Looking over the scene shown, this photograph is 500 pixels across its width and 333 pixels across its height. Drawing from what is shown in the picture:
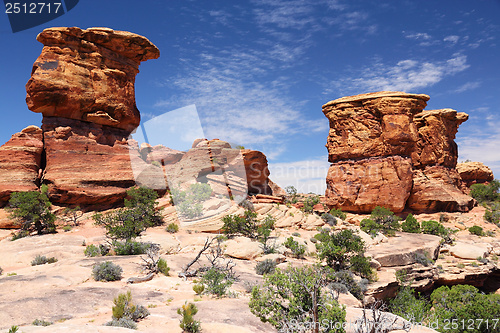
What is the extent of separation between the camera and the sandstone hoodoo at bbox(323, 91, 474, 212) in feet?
116

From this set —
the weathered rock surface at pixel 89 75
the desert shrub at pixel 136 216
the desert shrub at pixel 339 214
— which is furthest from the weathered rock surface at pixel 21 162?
the desert shrub at pixel 339 214

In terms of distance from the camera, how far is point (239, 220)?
79.4 ft

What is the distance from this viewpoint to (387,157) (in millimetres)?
36188

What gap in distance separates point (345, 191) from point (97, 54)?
114 ft

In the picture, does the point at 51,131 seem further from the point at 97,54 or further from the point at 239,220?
the point at 239,220

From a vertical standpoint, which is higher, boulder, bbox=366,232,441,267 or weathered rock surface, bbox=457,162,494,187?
weathered rock surface, bbox=457,162,494,187

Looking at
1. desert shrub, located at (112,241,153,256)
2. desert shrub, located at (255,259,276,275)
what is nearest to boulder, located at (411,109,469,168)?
desert shrub, located at (255,259,276,275)

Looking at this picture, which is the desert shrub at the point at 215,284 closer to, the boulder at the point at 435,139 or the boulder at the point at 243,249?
the boulder at the point at 243,249

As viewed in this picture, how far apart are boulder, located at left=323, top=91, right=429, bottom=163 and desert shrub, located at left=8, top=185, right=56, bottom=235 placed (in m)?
33.7

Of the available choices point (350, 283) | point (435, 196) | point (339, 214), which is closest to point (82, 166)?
point (350, 283)

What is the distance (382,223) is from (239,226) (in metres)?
16.9

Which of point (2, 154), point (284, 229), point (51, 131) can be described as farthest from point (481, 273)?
point (2, 154)

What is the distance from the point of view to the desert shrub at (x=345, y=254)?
17.6 meters

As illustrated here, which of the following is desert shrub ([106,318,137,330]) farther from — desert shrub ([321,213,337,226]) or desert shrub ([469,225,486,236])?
desert shrub ([469,225,486,236])
